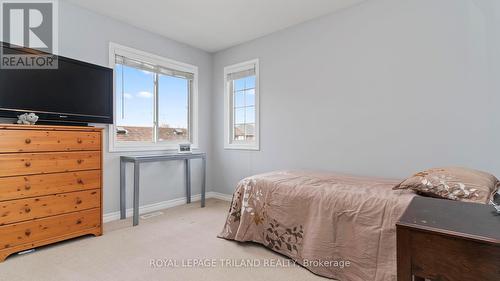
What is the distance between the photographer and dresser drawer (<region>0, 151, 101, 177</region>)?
6.71ft

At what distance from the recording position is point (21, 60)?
89.2 inches

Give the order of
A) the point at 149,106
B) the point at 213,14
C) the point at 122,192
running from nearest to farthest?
the point at 213,14
the point at 122,192
the point at 149,106

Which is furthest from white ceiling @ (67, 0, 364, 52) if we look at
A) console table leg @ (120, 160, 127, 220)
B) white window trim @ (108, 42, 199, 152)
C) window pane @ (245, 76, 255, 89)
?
console table leg @ (120, 160, 127, 220)

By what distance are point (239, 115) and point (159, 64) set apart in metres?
1.43

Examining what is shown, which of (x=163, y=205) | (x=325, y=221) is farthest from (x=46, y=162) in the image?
(x=325, y=221)

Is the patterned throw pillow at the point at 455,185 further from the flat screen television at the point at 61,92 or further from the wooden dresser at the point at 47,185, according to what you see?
the flat screen television at the point at 61,92

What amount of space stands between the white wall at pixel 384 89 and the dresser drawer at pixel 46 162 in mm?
2126

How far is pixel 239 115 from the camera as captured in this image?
4.09m

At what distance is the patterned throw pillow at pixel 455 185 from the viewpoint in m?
1.44

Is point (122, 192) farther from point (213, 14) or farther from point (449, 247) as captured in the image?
point (449, 247)

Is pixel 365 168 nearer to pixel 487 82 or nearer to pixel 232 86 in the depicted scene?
pixel 487 82

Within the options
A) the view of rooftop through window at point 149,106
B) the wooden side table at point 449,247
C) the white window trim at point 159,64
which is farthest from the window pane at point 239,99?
the wooden side table at point 449,247

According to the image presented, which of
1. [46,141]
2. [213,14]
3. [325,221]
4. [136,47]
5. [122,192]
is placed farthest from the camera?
[136,47]

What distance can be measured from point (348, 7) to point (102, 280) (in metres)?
3.50
